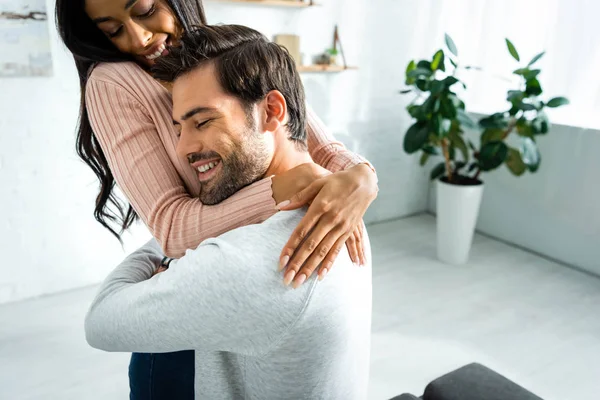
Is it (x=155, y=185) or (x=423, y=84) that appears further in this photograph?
(x=423, y=84)

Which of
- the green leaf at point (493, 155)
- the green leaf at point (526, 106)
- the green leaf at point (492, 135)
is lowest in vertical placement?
the green leaf at point (493, 155)

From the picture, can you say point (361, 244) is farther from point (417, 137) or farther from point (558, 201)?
point (558, 201)

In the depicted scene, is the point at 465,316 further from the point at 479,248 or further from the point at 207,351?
the point at 207,351

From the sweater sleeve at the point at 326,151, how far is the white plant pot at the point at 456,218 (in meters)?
1.97

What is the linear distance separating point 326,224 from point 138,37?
698 mm

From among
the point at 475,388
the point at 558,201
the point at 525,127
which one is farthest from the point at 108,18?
the point at 558,201

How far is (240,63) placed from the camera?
919 mm

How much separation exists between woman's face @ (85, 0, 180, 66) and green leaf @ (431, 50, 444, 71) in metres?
2.10

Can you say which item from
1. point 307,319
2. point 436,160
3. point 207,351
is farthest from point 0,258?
point 436,160

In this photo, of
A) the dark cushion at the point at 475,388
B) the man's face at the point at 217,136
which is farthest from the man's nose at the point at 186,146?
the dark cushion at the point at 475,388

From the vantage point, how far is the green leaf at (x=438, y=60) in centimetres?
291

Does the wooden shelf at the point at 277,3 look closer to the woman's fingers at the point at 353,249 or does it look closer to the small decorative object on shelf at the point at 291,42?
the small decorative object on shelf at the point at 291,42

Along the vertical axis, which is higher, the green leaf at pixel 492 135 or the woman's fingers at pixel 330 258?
the woman's fingers at pixel 330 258

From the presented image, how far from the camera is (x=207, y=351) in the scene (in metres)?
0.87
